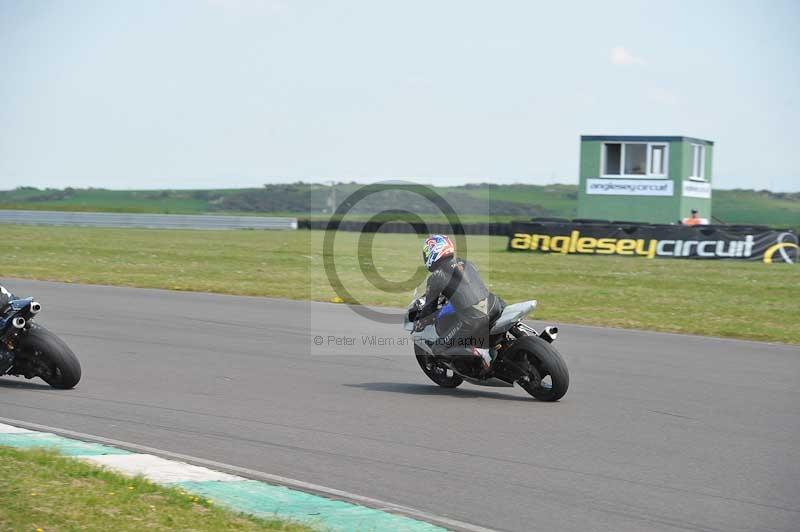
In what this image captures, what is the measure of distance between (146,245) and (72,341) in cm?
2185

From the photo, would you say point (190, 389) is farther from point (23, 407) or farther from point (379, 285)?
point (379, 285)

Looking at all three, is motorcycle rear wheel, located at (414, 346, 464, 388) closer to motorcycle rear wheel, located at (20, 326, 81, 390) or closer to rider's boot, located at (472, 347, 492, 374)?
rider's boot, located at (472, 347, 492, 374)

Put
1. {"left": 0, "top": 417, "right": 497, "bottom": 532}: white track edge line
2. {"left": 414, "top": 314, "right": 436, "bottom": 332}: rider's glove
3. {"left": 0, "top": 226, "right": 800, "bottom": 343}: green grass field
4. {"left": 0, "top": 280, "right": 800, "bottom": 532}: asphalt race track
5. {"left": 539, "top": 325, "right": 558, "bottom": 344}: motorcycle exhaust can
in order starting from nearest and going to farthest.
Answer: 1. {"left": 0, "top": 417, "right": 497, "bottom": 532}: white track edge line
2. {"left": 0, "top": 280, "right": 800, "bottom": 532}: asphalt race track
3. {"left": 539, "top": 325, "right": 558, "bottom": 344}: motorcycle exhaust can
4. {"left": 414, "top": 314, "right": 436, "bottom": 332}: rider's glove
5. {"left": 0, "top": 226, "right": 800, "bottom": 343}: green grass field

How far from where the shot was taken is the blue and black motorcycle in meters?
8.44

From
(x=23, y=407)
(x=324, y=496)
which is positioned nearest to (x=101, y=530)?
(x=324, y=496)

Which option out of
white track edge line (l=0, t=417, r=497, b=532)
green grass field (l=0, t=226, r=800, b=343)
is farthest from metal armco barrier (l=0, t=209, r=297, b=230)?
white track edge line (l=0, t=417, r=497, b=532)

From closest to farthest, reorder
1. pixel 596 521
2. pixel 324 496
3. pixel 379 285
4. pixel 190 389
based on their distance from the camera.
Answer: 1. pixel 596 521
2. pixel 324 496
3. pixel 190 389
4. pixel 379 285

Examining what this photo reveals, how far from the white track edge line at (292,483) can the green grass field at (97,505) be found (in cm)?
64

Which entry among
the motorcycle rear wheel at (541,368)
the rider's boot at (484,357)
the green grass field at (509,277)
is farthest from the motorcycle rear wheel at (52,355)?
the green grass field at (509,277)

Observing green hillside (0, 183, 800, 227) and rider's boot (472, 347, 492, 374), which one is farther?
green hillside (0, 183, 800, 227)

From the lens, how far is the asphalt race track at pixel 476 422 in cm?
566

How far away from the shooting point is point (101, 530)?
15.3ft

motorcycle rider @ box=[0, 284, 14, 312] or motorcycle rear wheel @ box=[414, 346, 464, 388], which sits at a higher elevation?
motorcycle rider @ box=[0, 284, 14, 312]

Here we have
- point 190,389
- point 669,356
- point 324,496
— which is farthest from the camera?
point 669,356
